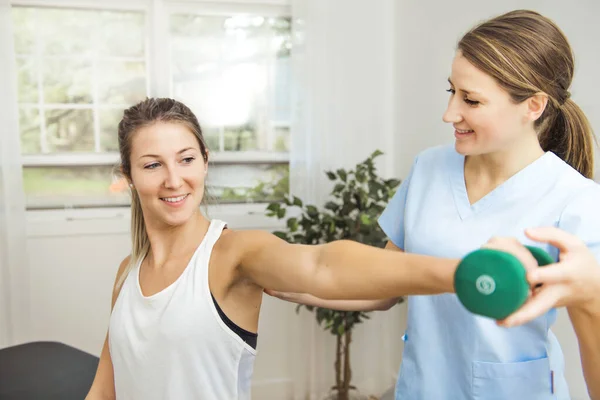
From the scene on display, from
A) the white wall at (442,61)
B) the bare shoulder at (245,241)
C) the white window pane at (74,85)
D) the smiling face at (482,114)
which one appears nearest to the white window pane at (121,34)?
the white window pane at (74,85)

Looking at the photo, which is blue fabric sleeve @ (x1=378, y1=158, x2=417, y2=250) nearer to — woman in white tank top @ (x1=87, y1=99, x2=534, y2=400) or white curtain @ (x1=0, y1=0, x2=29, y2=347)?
woman in white tank top @ (x1=87, y1=99, x2=534, y2=400)

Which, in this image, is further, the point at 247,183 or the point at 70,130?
the point at 247,183

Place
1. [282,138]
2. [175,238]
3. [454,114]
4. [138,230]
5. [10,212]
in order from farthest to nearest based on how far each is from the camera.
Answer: [282,138]
[10,212]
[138,230]
[175,238]
[454,114]

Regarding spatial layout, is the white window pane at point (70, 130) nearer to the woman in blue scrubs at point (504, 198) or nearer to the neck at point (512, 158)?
the woman in blue scrubs at point (504, 198)

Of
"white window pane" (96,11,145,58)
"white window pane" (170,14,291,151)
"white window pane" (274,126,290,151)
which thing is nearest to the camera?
"white window pane" (96,11,145,58)

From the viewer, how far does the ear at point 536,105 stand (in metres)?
1.19

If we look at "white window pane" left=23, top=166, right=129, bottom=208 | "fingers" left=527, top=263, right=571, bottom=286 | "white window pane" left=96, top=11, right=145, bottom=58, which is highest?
"white window pane" left=96, top=11, right=145, bottom=58

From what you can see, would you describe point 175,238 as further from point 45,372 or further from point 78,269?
point 78,269

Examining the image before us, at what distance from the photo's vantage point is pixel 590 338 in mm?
1008

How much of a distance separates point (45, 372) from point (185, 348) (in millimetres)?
1603

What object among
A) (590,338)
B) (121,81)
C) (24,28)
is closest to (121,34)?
(121,81)

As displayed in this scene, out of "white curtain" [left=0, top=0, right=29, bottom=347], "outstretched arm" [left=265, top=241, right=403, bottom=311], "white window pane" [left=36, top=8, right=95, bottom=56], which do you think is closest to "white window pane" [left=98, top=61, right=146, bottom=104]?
"white window pane" [left=36, top=8, right=95, bottom=56]

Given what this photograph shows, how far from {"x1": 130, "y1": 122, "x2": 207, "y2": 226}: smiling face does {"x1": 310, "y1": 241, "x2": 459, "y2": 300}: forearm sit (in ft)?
1.20

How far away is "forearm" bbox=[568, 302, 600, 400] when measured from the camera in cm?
96
